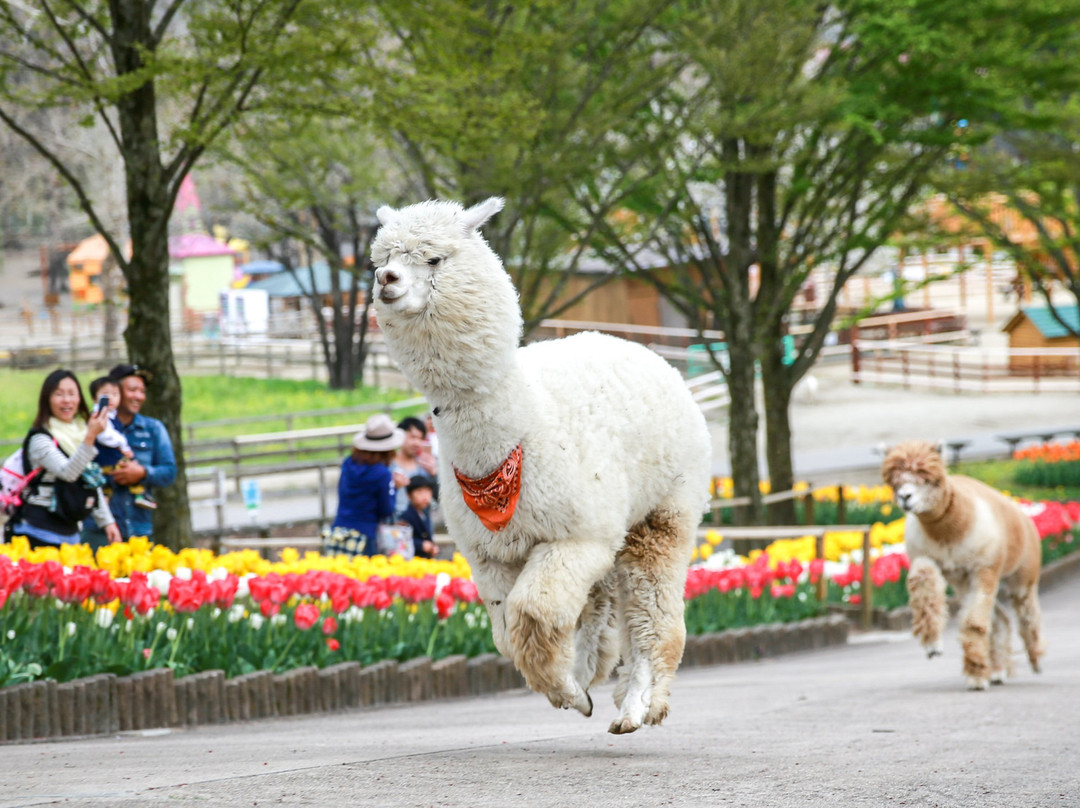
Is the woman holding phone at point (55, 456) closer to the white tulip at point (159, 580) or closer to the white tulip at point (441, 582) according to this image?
the white tulip at point (159, 580)

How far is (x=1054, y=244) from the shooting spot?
67.3ft

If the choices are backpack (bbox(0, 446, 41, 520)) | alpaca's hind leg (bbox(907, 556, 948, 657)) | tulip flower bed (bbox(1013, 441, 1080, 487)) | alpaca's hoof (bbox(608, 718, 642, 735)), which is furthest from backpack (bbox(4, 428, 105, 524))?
tulip flower bed (bbox(1013, 441, 1080, 487))

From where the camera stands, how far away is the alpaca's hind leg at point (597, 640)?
5.00 meters

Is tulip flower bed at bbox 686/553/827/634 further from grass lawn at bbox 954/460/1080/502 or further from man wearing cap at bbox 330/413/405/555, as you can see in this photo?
grass lawn at bbox 954/460/1080/502

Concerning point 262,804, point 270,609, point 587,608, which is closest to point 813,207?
point 270,609

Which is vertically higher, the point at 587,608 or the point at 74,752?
the point at 587,608

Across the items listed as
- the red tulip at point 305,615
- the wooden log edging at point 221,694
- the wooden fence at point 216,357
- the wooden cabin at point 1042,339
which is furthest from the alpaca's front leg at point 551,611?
the wooden cabin at point 1042,339

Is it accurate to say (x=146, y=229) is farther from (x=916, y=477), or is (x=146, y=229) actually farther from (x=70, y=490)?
(x=916, y=477)

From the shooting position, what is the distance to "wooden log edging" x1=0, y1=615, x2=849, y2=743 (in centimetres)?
571

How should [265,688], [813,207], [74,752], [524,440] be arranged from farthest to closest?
[813,207]
[265,688]
[74,752]
[524,440]

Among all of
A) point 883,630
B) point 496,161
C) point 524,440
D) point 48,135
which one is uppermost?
point 48,135

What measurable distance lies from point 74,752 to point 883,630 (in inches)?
362

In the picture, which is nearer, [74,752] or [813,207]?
[74,752]

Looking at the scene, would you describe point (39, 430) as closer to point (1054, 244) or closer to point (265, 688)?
point (265, 688)
